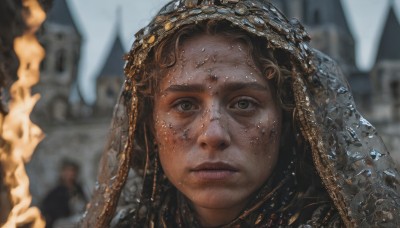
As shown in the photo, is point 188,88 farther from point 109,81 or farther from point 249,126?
point 109,81

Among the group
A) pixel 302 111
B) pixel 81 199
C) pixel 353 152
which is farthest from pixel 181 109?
pixel 81 199

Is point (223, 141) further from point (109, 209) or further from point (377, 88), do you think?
point (377, 88)

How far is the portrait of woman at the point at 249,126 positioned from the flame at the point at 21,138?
326 mm

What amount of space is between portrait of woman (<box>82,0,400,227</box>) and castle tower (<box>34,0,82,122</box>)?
37224mm

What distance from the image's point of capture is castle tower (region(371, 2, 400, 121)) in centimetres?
3512

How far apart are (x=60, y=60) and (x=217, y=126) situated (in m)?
40.6

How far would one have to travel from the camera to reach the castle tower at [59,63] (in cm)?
3941

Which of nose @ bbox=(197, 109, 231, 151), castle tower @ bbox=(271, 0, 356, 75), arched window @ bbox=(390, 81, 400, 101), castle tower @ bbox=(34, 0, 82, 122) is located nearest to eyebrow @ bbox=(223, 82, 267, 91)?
nose @ bbox=(197, 109, 231, 151)

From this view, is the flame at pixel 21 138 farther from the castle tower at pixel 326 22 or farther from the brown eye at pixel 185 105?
the castle tower at pixel 326 22

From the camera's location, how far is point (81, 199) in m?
6.42

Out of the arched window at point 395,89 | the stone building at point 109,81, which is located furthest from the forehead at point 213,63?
the stone building at point 109,81

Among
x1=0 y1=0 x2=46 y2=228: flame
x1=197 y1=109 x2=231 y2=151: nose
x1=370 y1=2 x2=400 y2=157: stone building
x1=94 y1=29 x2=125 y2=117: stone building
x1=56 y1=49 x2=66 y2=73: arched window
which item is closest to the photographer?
x1=197 y1=109 x2=231 y2=151: nose

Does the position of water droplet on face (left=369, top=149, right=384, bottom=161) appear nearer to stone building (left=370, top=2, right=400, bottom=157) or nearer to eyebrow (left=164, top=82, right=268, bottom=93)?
eyebrow (left=164, top=82, right=268, bottom=93)

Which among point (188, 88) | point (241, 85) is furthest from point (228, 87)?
point (188, 88)
